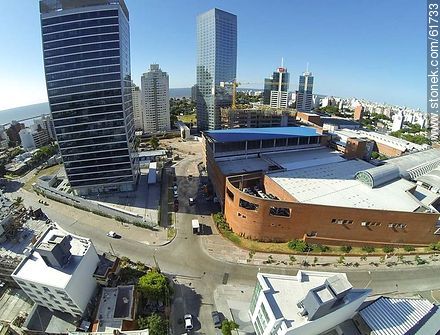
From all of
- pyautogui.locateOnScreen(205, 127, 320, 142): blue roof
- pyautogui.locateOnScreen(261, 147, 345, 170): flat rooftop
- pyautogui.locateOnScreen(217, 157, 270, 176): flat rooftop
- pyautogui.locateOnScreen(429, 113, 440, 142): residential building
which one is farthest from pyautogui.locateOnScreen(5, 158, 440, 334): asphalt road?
pyautogui.locateOnScreen(429, 113, 440, 142): residential building

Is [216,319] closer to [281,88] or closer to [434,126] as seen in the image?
[281,88]

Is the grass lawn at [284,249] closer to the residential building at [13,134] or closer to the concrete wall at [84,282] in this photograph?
the concrete wall at [84,282]

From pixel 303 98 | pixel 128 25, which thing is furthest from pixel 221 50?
pixel 303 98

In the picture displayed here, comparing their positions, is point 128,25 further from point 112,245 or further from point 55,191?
point 112,245

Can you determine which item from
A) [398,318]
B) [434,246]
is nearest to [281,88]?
[434,246]

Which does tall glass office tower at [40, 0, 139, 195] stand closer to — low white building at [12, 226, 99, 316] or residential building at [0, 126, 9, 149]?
low white building at [12, 226, 99, 316]

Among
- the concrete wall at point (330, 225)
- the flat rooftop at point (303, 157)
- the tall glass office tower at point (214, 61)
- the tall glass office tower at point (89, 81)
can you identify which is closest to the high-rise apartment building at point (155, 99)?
the tall glass office tower at point (214, 61)
